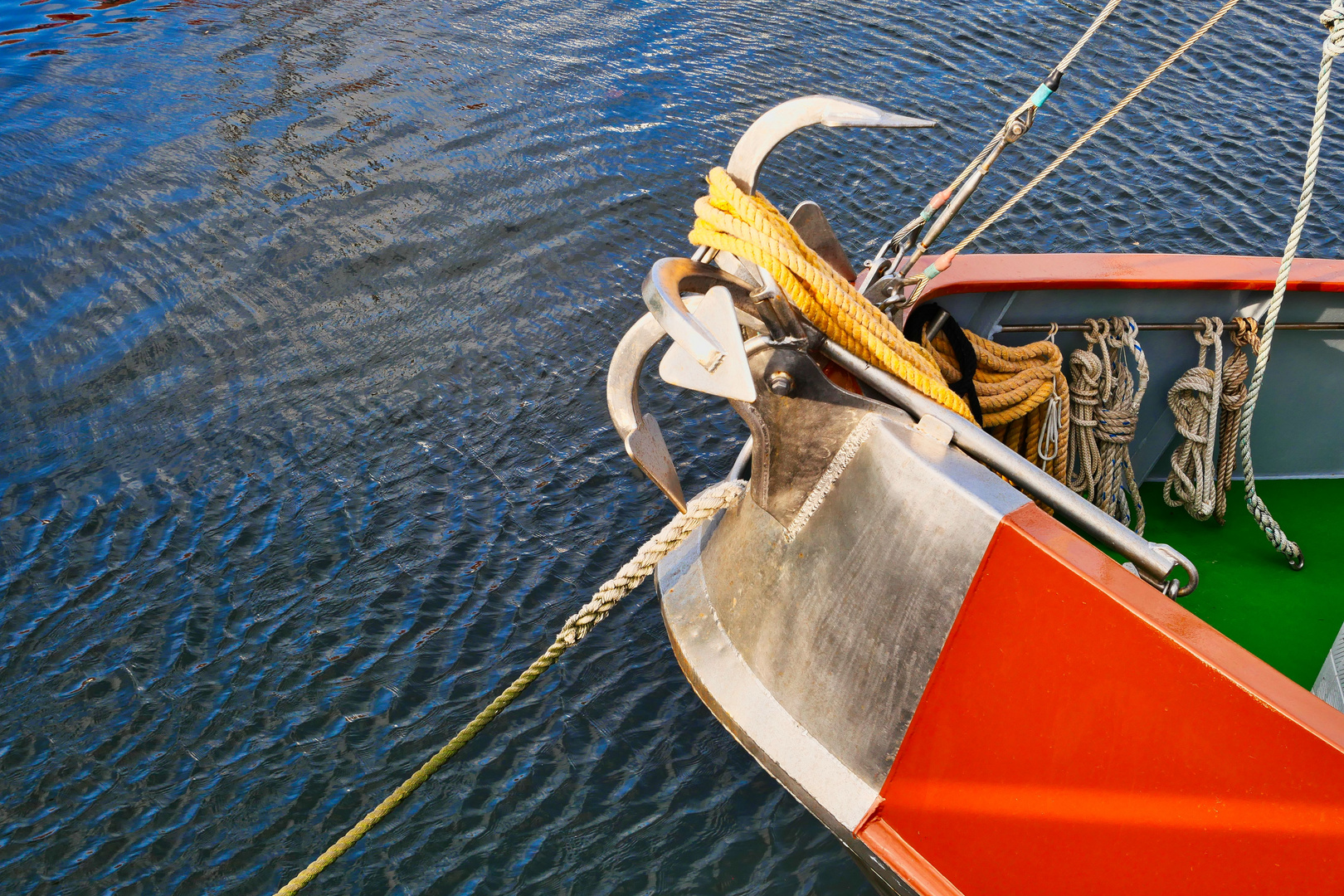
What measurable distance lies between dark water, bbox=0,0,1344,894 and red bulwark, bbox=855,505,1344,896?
97 centimetres

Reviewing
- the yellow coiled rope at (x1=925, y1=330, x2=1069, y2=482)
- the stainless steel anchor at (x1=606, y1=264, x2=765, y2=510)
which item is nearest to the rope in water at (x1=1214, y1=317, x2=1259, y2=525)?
the yellow coiled rope at (x1=925, y1=330, x2=1069, y2=482)

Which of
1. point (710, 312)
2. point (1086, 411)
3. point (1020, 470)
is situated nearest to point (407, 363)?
point (1086, 411)

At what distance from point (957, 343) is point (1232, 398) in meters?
1.24

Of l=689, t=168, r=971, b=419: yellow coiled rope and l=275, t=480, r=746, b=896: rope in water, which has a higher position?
l=689, t=168, r=971, b=419: yellow coiled rope

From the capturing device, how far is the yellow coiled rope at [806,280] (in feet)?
7.79

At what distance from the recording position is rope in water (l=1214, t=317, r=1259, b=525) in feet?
12.1

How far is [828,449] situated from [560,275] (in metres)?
4.03

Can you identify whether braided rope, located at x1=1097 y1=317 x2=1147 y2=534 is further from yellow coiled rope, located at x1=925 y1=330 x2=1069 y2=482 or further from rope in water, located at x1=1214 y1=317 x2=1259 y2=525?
rope in water, located at x1=1214 y1=317 x2=1259 y2=525

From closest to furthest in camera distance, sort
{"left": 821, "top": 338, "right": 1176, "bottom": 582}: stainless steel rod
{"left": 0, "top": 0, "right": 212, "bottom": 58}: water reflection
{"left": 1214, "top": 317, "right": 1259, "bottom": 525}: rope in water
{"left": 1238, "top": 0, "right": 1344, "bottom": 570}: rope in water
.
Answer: {"left": 821, "top": 338, "right": 1176, "bottom": 582}: stainless steel rod
{"left": 1238, "top": 0, "right": 1344, "bottom": 570}: rope in water
{"left": 1214, "top": 317, "right": 1259, "bottom": 525}: rope in water
{"left": 0, "top": 0, "right": 212, "bottom": 58}: water reflection

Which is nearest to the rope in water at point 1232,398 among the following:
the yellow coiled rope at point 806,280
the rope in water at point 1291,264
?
the rope in water at point 1291,264

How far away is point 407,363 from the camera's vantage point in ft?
18.1

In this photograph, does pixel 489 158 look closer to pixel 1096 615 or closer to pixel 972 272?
pixel 972 272

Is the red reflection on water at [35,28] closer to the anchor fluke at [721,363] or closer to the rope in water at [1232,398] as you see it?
the anchor fluke at [721,363]

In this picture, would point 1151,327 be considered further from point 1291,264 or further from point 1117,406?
point 1291,264
